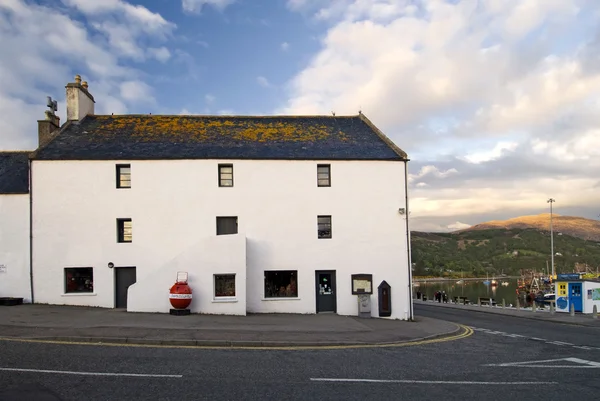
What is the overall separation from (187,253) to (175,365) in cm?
1181

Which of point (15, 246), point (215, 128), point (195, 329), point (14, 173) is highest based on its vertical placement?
point (215, 128)

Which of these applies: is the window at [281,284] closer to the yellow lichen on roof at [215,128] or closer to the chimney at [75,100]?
the yellow lichen on roof at [215,128]

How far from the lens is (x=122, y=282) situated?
23.2 metres

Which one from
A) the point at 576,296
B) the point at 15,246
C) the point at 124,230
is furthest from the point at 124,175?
the point at 576,296

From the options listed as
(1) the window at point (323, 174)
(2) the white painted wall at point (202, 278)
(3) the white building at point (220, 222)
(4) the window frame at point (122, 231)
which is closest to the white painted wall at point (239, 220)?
(3) the white building at point (220, 222)

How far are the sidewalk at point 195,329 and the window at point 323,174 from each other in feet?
22.4

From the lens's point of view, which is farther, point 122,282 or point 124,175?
point 124,175

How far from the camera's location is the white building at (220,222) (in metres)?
22.7

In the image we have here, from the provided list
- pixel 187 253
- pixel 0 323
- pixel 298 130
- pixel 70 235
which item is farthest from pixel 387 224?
pixel 0 323

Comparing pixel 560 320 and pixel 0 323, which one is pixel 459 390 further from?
pixel 560 320

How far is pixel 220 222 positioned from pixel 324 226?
515 cm

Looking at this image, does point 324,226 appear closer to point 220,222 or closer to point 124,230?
point 220,222

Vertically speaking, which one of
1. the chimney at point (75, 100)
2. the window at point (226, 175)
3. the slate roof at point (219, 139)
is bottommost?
the window at point (226, 175)

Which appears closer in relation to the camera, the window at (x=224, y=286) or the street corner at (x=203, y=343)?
the street corner at (x=203, y=343)
